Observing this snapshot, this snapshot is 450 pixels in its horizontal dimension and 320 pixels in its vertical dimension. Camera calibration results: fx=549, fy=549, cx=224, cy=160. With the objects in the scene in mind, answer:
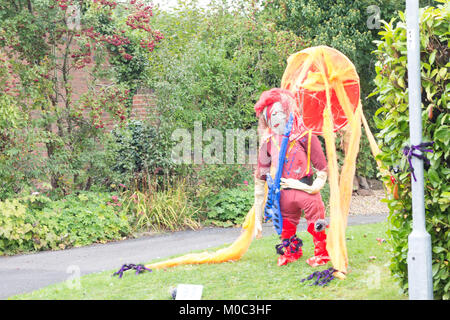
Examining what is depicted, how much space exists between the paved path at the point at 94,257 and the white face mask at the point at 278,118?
261cm

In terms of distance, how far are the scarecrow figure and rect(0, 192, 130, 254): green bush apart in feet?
11.6

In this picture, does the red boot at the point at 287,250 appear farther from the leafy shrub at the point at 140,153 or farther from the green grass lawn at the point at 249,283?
the leafy shrub at the point at 140,153

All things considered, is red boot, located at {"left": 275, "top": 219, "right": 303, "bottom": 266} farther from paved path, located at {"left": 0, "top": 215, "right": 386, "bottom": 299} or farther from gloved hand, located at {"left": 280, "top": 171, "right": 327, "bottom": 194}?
paved path, located at {"left": 0, "top": 215, "right": 386, "bottom": 299}

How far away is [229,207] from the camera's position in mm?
10234

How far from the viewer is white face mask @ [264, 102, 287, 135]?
604 centimetres

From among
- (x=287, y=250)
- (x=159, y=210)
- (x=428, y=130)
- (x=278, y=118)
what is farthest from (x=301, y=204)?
(x=159, y=210)

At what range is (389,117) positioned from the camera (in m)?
4.44

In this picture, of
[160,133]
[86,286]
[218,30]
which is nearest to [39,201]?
[160,133]

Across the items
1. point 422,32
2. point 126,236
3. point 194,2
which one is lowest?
point 126,236

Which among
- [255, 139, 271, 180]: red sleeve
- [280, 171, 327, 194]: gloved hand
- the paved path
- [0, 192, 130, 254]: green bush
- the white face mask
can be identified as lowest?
the paved path

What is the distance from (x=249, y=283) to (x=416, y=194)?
2120mm

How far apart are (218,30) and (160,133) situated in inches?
135

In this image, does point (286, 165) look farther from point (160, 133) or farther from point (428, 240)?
point (160, 133)

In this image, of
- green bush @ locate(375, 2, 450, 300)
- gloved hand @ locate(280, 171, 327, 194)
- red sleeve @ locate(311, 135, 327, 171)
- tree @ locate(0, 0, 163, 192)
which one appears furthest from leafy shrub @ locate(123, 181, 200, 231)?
green bush @ locate(375, 2, 450, 300)
